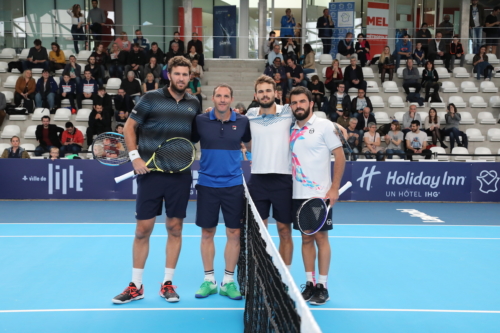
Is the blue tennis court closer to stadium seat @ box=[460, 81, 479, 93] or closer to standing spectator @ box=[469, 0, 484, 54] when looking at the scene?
stadium seat @ box=[460, 81, 479, 93]

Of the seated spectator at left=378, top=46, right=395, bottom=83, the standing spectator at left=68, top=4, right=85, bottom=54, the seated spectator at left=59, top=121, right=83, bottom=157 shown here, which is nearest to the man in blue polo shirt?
the seated spectator at left=59, top=121, right=83, bottom=157

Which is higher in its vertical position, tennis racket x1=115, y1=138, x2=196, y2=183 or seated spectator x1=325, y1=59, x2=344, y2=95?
seated spectator x1=325, y1=59, x2=344, y2=95

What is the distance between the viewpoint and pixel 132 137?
5.25 metres

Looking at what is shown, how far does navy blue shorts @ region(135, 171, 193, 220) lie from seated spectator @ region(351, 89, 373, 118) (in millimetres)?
10643

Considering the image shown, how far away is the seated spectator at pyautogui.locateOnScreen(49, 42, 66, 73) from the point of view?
17375mm

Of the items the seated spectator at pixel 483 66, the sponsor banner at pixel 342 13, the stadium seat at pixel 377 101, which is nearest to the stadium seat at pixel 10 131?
the stadium seat at pixel 377 101

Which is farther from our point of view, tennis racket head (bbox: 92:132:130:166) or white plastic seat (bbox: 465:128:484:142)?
white plastic seat (bbox: 465:128:484:142)

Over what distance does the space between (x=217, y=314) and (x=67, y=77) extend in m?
12.7

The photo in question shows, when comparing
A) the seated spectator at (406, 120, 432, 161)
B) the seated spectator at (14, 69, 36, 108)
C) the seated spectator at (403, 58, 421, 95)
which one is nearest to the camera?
the seated spectator at (406, 120, 432, 161)

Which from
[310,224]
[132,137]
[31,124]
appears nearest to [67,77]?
[31,124]

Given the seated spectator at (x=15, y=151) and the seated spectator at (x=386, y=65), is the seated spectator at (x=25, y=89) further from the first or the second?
the seated spectator at (x=386, y=65)

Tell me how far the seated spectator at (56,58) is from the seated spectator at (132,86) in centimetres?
322

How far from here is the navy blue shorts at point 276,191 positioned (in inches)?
212

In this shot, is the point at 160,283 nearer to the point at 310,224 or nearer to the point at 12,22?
the point at 310,224
